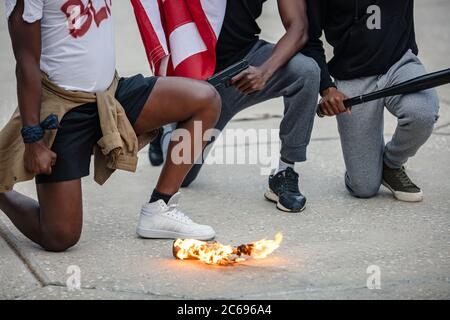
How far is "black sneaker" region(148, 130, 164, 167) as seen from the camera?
4801 mm

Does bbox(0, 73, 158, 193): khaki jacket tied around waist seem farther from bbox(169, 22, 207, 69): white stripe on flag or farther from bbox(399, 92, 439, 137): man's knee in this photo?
bbox(399, 92, 439, 137): man's knee

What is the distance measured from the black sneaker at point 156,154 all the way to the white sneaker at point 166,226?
1.11 meters

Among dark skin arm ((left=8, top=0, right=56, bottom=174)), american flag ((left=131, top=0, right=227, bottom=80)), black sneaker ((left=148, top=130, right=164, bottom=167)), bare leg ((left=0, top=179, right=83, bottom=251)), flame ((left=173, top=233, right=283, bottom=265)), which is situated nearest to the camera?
dark skin arm ((left=8, top=0, right=56, bottom=174))

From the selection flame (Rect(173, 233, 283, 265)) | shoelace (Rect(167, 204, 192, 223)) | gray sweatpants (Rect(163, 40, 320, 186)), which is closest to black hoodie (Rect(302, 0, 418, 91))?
gray sweatpants (Rect(163, 40, 320, 186))

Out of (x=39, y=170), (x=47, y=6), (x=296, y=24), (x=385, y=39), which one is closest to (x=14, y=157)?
(x=39, y=170)

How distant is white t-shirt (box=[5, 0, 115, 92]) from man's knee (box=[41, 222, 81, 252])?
558 mm

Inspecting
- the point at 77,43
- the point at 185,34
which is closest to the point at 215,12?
the point at 185,34

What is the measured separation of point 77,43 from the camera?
3.40m

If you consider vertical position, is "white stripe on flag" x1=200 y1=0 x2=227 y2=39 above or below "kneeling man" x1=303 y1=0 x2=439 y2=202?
above

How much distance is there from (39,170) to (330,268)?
1156 millimetres

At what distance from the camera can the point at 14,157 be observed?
343 centimetres

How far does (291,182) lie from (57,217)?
1.22 metres

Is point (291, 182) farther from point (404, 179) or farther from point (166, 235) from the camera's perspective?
point (166, 235)

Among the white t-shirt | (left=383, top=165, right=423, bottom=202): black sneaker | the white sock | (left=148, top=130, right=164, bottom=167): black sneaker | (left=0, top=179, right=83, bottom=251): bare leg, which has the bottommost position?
(left=148, top=130, right=164, bottom=167): black sneaker
